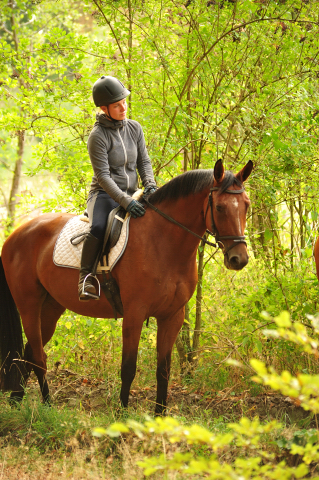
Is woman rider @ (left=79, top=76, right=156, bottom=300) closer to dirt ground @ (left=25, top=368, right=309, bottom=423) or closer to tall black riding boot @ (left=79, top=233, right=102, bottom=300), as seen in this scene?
tall black riding boot @ (left=79, top=233, right=102, bottom=300)

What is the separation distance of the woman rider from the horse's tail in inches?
53.2

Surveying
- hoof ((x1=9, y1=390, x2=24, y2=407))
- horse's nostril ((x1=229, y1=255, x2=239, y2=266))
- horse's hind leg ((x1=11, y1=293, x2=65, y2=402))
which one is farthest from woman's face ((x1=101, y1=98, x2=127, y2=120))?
hoof ((x1=9, y1=390, x2=24, y2=407))

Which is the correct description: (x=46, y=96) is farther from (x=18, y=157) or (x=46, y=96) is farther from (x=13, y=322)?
(x=18, y=157)

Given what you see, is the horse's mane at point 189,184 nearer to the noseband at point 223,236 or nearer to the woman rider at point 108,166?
the noseband at point 223,236

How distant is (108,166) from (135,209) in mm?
446

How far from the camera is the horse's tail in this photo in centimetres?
445

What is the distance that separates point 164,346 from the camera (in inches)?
153

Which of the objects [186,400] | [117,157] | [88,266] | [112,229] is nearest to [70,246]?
[88,266]

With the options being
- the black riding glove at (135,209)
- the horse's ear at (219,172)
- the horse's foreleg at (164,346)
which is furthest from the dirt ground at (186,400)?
the horse's ear at (219,172)

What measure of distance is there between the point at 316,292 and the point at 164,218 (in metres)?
2.09

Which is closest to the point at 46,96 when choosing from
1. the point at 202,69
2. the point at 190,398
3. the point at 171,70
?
the point at 171,70

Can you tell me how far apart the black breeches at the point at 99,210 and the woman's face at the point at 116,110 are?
2.23ft

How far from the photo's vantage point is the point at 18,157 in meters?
10.8

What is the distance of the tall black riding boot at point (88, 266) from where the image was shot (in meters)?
3.67
